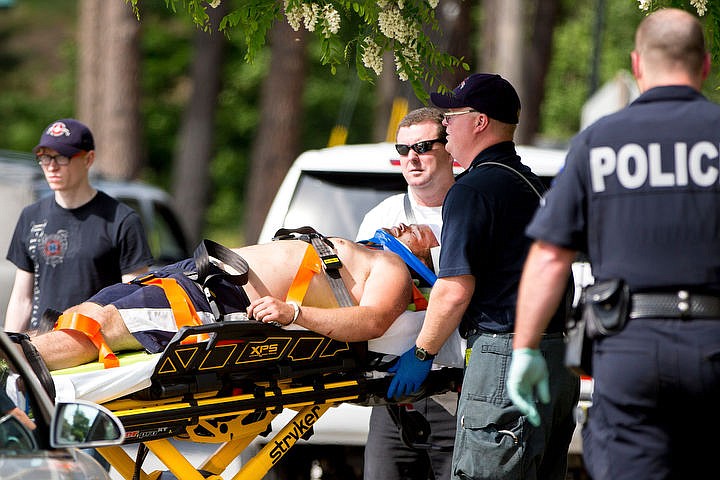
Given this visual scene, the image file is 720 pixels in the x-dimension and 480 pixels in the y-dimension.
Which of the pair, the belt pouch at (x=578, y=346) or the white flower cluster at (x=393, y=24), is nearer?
the belt pouch at (x=578, y=346)

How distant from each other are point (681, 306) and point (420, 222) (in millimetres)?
2572

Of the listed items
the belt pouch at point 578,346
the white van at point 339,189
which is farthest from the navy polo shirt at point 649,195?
the white van at point 339,189

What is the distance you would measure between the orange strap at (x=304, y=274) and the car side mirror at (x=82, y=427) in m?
1.63

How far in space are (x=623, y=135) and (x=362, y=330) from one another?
1898 millimetres

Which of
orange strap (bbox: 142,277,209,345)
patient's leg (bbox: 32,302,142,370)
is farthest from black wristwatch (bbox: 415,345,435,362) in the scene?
patient's leg (bbox: 32,302,142,370)

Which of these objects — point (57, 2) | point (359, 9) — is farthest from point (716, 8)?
point (57, 2)

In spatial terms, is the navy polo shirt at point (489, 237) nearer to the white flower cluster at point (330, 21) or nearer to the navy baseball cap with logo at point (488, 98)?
the navy baseball cap with logo at point (488, 98)

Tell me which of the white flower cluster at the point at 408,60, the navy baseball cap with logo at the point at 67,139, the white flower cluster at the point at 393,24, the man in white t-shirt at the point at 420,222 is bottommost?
the man in white t-shirt at the point at 420,222

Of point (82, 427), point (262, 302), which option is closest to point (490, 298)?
point (262, 302)

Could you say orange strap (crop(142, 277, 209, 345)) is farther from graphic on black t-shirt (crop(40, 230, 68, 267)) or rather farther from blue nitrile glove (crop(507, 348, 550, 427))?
blue nitrile glove (crop(507, 348, 550, 427))

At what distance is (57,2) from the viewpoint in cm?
4650

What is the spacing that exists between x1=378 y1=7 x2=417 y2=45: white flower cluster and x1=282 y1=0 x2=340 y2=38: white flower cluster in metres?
0.20

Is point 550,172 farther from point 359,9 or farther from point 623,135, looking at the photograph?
point 623,135

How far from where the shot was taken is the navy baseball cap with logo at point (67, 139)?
6.66 meters
